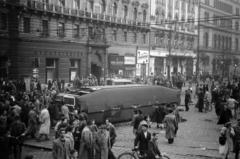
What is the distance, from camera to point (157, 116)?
2047cm

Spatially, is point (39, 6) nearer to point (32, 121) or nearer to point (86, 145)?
point (32, 121)

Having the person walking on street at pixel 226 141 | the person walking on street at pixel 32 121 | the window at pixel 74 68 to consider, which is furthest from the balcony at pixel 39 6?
the person walking on street at pixel 226 141

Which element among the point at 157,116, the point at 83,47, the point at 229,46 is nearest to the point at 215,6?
the point at 229,46

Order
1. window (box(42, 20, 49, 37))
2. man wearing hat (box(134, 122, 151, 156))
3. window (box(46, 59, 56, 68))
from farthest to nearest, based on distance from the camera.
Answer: window (box(46, 59, 56, 68)), window (box(42, 20, 49, 37)), man wearing hat (box(134, 122, 151, 156))

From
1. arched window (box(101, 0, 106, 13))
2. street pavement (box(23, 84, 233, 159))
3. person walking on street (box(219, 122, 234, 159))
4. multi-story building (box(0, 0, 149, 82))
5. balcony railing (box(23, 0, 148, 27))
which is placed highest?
arched window (box(101, 0, 106, 13))

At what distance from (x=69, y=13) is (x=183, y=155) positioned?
3142 centimetres

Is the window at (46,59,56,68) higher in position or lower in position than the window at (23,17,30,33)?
lower

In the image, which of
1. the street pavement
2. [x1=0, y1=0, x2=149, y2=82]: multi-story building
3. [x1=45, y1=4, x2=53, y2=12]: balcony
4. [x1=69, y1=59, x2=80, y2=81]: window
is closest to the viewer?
the street pavement

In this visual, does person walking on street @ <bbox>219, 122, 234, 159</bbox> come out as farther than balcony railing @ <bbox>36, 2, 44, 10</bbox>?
No

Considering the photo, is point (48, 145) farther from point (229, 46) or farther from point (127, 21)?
point (229, 46)

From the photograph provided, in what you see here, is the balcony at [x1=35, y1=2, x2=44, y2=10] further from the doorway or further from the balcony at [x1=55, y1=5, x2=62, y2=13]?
the doorway

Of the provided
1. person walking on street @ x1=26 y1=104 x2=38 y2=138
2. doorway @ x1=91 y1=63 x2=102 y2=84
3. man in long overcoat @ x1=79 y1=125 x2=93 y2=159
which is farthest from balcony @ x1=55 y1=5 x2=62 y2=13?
man in long overcoat @ x1=79 y1=125 x2=93 y2=159

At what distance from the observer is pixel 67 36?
42.7 m

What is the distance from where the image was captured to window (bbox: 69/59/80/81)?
44.0m
